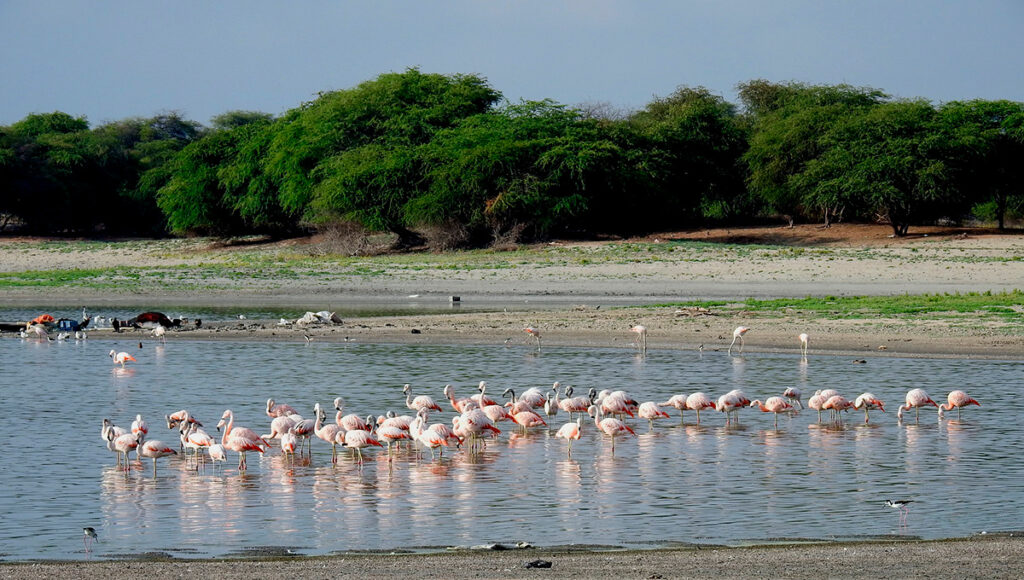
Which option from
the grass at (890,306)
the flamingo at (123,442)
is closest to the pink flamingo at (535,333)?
the grass at (890,306)

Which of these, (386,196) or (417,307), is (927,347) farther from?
(386,196)

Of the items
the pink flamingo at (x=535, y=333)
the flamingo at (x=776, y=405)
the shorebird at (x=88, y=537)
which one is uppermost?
the pink flamingo at (x=535, y=333)

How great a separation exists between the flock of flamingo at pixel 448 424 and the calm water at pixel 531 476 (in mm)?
187

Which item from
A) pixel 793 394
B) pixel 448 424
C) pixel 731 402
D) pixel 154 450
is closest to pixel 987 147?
pixel 793 394

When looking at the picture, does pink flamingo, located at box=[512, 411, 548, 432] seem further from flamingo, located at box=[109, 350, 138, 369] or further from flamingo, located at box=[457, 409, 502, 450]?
flamingo, located at box=[109, 350, 138, 369]

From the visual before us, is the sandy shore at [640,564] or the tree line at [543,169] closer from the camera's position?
the sandy shore at [640,564]

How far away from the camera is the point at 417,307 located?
27.2 meters

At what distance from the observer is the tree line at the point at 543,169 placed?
4444 cm

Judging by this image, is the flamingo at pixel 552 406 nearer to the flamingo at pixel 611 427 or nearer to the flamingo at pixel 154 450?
the flamingo at pixel 611 427

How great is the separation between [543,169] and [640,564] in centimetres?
3837

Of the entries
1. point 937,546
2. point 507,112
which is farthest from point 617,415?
point 507,112

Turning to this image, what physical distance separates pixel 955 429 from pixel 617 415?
11.7 feet

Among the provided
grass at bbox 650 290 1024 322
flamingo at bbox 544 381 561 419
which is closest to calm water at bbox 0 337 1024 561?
flamingo at bbox 544 381 561 419

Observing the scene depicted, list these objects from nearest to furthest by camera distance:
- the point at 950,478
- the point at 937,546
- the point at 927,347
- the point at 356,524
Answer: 1. the point at 937,546
2. the point at 356,524
3. the point at 950,478
4. the point at 927,347
